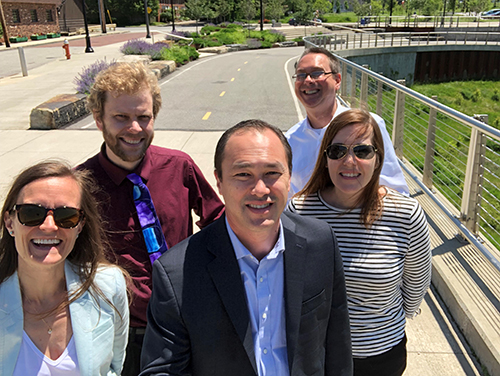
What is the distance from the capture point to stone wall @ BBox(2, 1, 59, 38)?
49.7 m

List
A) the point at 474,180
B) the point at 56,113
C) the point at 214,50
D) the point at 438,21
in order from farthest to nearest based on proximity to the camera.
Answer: the point at 438,21, the point at 214,50, the point at 56,113, the point at 474,180

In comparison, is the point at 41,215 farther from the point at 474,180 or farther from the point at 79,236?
the point at 474,180

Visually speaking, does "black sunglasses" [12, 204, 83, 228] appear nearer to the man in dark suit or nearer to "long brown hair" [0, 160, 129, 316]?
"long brown hair" [0, 160, 129, 316]

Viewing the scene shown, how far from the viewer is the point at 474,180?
4.47m

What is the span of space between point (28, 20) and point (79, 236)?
58.8m

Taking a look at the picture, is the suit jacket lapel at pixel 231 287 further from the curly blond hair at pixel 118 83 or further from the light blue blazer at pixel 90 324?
the curly blond hair at pixel 118 83

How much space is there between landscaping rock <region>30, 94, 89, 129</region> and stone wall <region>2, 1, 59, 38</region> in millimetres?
42889

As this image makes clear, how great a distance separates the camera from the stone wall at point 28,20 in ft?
163

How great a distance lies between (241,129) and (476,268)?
3.13 metres

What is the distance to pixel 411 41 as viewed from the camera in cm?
4478

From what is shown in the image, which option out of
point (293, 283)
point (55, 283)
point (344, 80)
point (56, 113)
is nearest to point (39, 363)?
point (55, 283)

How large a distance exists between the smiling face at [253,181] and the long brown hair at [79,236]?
871mm

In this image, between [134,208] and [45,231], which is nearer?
[45,231]

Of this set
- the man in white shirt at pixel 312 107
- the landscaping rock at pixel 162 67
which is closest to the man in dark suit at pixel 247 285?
the man in white shirt at pixel 312 107
